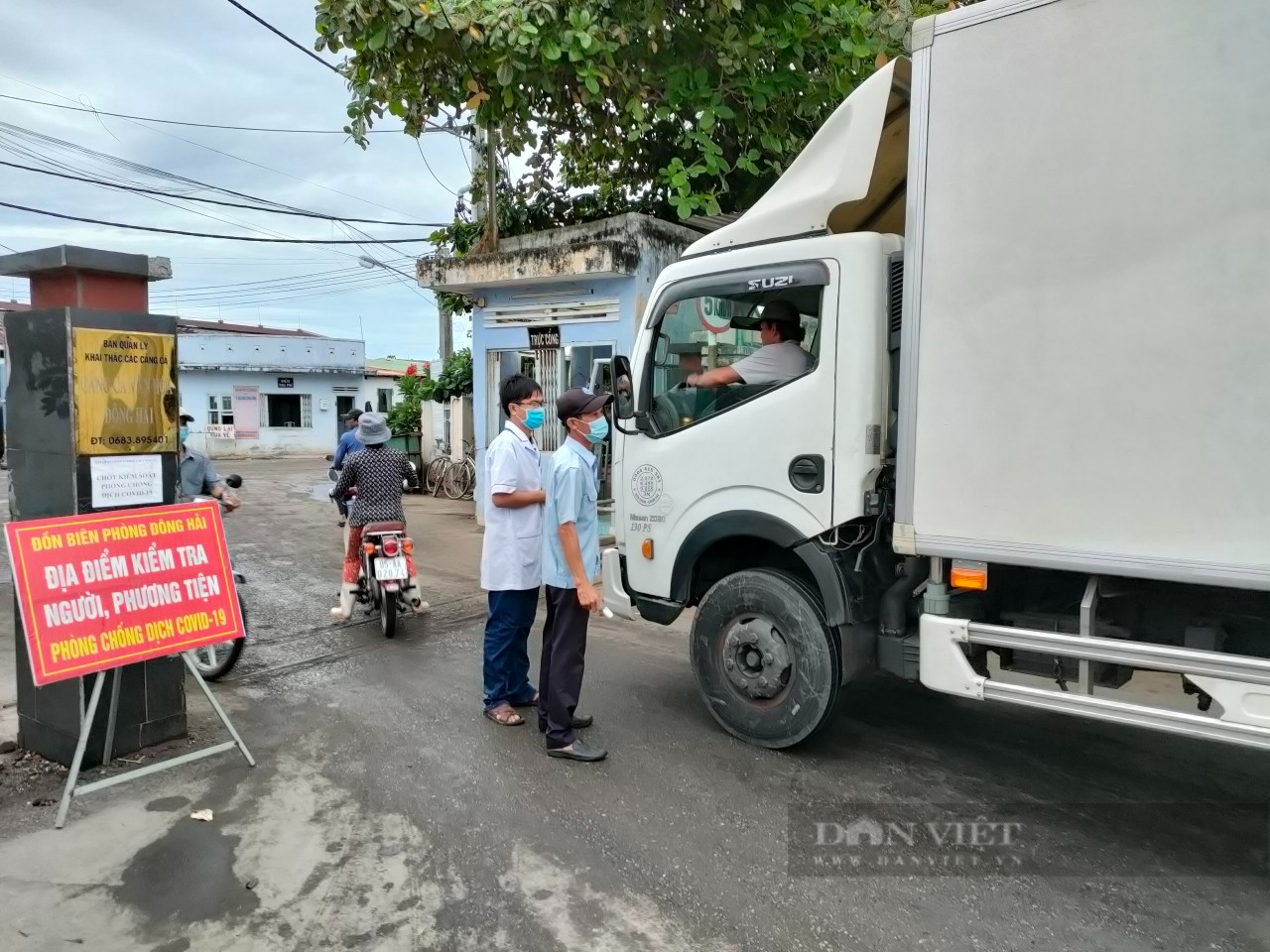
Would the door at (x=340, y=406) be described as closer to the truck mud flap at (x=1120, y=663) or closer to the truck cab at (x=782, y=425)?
the truck cab at (x=782, y=425)

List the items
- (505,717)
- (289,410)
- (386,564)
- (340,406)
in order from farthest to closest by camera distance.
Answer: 1. (340,406)
2. (289,410)
3. (386,564)
4. (505,717)

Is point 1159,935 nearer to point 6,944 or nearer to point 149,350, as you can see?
point 6,944

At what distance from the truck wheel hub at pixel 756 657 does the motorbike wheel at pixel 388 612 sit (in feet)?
9.72

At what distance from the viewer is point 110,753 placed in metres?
3.88

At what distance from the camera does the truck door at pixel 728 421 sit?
3.86 meters

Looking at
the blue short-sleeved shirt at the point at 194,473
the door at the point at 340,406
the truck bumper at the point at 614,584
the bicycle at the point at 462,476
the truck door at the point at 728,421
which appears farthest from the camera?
the door at the point at 340,406

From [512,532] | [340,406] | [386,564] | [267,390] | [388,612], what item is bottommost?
[388,612]

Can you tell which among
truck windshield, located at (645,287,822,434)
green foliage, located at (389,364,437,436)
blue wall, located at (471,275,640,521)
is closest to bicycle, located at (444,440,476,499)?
green foliage, located at (389,364,437,436)

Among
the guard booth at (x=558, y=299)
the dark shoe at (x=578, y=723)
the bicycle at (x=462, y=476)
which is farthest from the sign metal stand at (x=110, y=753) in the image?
the bicycle at (x=462, y=476)

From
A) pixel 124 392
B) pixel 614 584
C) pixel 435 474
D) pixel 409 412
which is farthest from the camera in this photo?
pixel 409 412

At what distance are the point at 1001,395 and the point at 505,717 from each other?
293cm

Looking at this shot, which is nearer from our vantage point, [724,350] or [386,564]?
[724,350]

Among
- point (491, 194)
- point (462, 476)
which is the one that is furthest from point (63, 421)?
point (462, 476)

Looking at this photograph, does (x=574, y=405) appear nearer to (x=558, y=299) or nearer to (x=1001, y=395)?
(x=1001, y=395)
